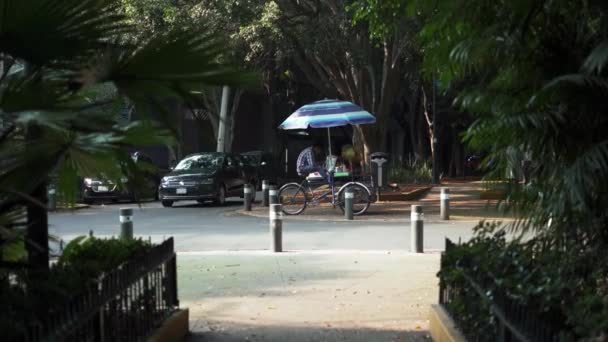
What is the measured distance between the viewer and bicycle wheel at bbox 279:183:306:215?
63.7ft

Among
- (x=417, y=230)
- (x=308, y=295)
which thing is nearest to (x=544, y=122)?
(x=308, y=295)

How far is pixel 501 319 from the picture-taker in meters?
4.20

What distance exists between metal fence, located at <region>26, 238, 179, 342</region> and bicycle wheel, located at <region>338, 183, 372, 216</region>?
39.3 feet

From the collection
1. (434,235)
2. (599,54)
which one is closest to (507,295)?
(599,54)

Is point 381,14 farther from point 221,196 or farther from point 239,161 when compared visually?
point 239,161

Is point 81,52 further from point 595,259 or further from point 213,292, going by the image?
point 213,292

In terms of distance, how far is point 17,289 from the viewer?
4336mm

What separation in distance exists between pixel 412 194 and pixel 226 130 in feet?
34.4

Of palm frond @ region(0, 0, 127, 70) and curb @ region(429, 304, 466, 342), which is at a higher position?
palm frond @ region(0, 0, 127, 70)

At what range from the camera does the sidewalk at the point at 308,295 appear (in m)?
7.32

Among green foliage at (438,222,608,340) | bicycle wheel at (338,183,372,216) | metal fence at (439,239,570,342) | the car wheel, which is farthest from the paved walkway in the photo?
the car wheel

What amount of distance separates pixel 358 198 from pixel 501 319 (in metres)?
14.8

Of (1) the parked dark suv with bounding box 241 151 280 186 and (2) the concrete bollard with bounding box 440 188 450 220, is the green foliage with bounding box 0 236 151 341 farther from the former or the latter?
(1) the parked dark suv with bounding box 241 151 280 186

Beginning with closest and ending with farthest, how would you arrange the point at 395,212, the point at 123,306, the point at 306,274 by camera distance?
the point at 123,306 → the point at 306,274 → the point at 395,212
